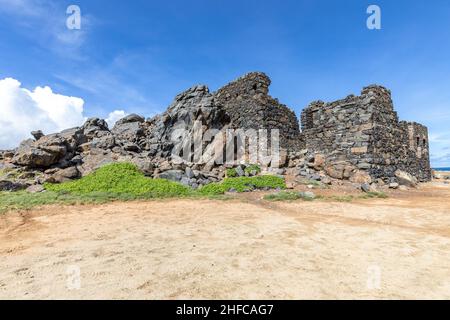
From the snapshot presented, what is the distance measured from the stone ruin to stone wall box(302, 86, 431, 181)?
5cm

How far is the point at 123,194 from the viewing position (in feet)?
37.7

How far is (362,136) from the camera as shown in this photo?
46.9 ft

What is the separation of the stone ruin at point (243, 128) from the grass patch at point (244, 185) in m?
1.34

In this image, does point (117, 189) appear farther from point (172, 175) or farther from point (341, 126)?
point (341, 126)

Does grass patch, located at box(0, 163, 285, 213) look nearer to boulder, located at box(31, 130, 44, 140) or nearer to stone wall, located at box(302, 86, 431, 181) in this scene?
stone wall, located at box(302, 86, 431, 181)

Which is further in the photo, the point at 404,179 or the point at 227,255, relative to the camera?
the point at 404,179

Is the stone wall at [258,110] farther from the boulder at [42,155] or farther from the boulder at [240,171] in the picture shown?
the boulder at [42,155]

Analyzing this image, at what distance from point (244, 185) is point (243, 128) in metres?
6.61

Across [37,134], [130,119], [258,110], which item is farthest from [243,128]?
[37,134]

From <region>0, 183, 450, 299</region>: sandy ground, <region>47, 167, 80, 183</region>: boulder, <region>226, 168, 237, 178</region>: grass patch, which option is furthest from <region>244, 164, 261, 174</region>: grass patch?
<region>47, 167, 80, 183</region>: boulder

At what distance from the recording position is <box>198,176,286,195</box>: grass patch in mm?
12738
